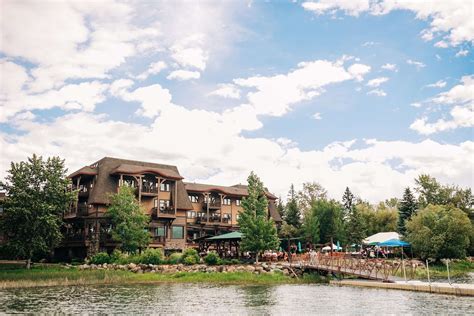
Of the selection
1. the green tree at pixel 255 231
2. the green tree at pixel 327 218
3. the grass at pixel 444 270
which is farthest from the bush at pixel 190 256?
the green tree at pixel 327 218

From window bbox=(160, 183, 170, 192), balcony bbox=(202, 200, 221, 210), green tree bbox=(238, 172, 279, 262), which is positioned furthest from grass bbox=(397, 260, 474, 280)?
window bbox=(160, 183, 170, 192)

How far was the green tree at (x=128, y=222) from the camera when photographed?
151 feet

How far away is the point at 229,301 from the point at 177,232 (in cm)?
3208

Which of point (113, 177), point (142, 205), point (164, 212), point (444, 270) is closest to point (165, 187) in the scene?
point (164, 212)

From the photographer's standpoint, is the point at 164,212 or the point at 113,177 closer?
the point at 113,177

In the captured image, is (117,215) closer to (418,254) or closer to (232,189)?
(232,189)

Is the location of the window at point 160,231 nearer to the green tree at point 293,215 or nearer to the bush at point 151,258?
the bush at point 151,258

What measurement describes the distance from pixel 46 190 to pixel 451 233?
3906 cm

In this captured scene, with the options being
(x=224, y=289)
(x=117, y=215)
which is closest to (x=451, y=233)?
(x=224, y=289)

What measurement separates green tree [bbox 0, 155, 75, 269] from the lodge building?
685 centimetres

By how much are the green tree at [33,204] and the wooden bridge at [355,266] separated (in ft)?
70.7

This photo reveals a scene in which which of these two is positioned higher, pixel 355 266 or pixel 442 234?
pixel 442 234

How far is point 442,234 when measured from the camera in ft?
154

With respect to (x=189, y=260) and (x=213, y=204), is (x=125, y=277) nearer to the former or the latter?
(x=189, y=260)
